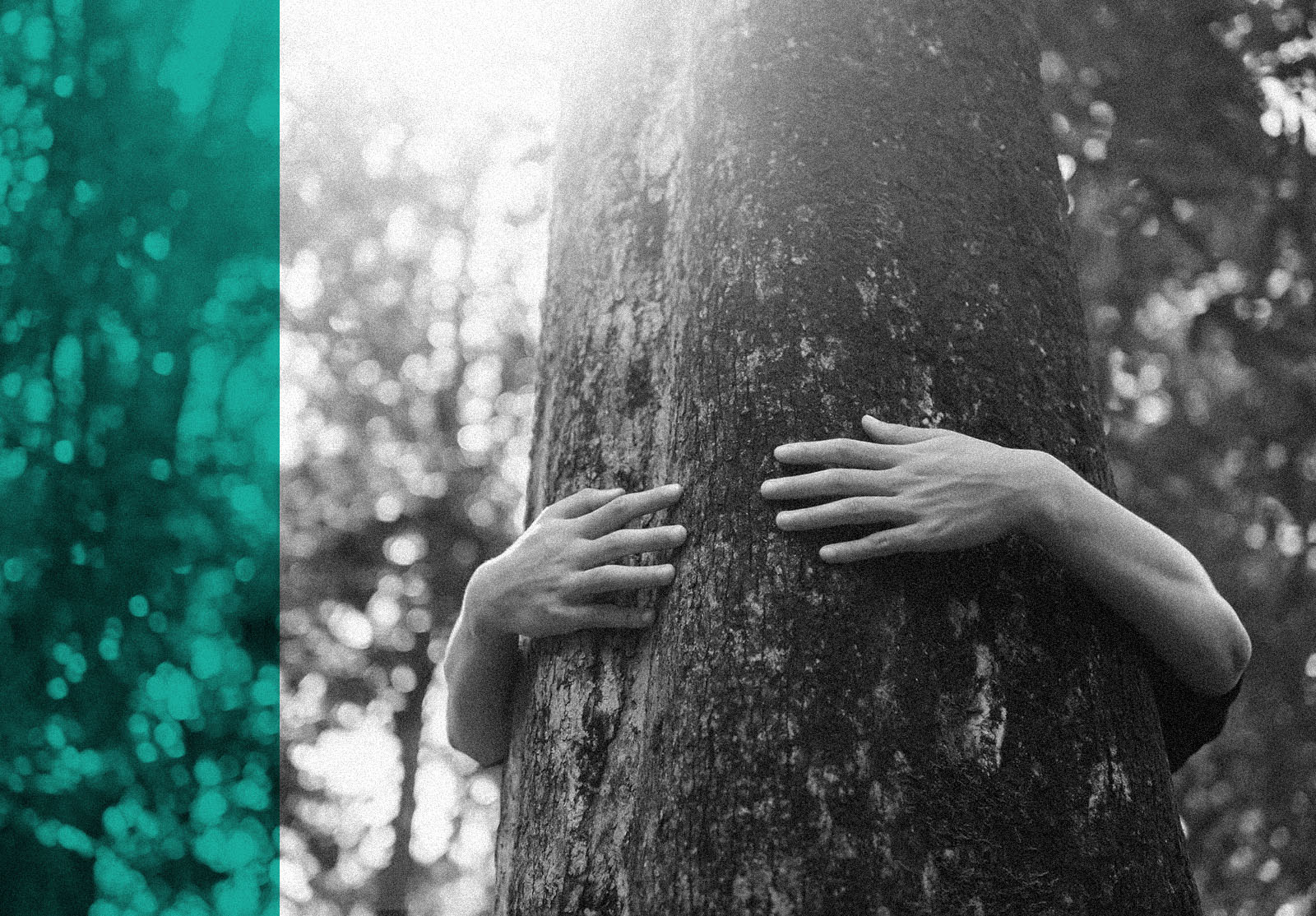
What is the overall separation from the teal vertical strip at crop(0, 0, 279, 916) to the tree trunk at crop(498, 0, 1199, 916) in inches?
241

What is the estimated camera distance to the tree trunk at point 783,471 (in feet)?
5.50

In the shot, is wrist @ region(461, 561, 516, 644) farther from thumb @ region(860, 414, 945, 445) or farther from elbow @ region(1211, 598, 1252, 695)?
elbow @ region(1211, 598, 1252, 695)

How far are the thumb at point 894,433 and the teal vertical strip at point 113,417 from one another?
694cm

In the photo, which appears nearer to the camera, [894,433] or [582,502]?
[894,433]

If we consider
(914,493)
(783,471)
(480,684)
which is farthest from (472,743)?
(914,493)

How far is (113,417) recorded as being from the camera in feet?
25.1

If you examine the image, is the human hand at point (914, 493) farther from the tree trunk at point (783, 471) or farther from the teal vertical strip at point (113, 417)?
the teal vertical strip at point (113, 417)

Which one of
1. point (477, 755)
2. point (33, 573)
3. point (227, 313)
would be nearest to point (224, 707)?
point (33, 573)

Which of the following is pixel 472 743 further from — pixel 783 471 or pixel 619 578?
pixel 783 471

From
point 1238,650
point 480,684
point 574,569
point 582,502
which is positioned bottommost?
point 480,684

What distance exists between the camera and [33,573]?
7.27 meters

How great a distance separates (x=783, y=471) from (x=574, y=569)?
46cm

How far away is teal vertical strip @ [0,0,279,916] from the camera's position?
7336 mm

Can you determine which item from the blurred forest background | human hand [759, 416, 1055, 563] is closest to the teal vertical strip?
A: the blurred forest background
